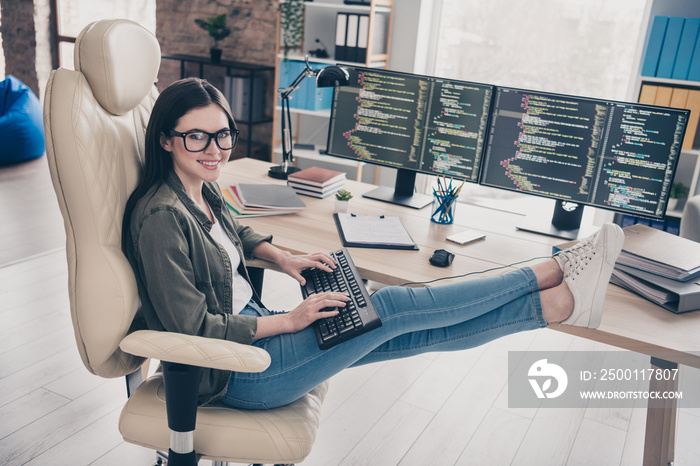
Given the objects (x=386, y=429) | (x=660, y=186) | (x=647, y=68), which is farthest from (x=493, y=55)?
(x=386, y=429)

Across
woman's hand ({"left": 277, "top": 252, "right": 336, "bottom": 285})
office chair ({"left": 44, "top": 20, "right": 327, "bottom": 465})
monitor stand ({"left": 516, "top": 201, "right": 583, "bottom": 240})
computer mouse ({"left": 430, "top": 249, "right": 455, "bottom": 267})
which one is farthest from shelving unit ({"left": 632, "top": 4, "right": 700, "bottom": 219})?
office chair ({"left": 44, "top": 20, "right": 327, "bottom": 465})

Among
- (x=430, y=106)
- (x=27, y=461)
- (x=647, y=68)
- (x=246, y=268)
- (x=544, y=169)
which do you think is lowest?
(x=27, y=461)

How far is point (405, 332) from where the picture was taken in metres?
1.50

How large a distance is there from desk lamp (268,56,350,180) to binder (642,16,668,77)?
193cm

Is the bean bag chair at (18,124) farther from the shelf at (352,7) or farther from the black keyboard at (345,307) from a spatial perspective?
the black keyboard at (345,307)

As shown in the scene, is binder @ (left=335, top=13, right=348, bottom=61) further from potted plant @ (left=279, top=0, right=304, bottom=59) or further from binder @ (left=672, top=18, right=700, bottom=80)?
binder @ (left=672, top=18, right=700, bottom=80)

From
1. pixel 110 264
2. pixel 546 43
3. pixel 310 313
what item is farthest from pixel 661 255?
pixel 546 43

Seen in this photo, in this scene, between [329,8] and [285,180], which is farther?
[329,8]

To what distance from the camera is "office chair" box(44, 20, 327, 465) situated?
4.04 feet

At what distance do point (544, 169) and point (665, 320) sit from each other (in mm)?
741

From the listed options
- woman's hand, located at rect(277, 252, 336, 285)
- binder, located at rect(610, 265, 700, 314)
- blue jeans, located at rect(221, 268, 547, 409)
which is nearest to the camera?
blue jeans, located at rect(221, 268, 547, 409)

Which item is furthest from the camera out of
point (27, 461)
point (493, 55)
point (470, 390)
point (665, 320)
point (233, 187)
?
point (493, 55)

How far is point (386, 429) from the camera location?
218 centimetres

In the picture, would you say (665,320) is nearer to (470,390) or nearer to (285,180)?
(470,390)
